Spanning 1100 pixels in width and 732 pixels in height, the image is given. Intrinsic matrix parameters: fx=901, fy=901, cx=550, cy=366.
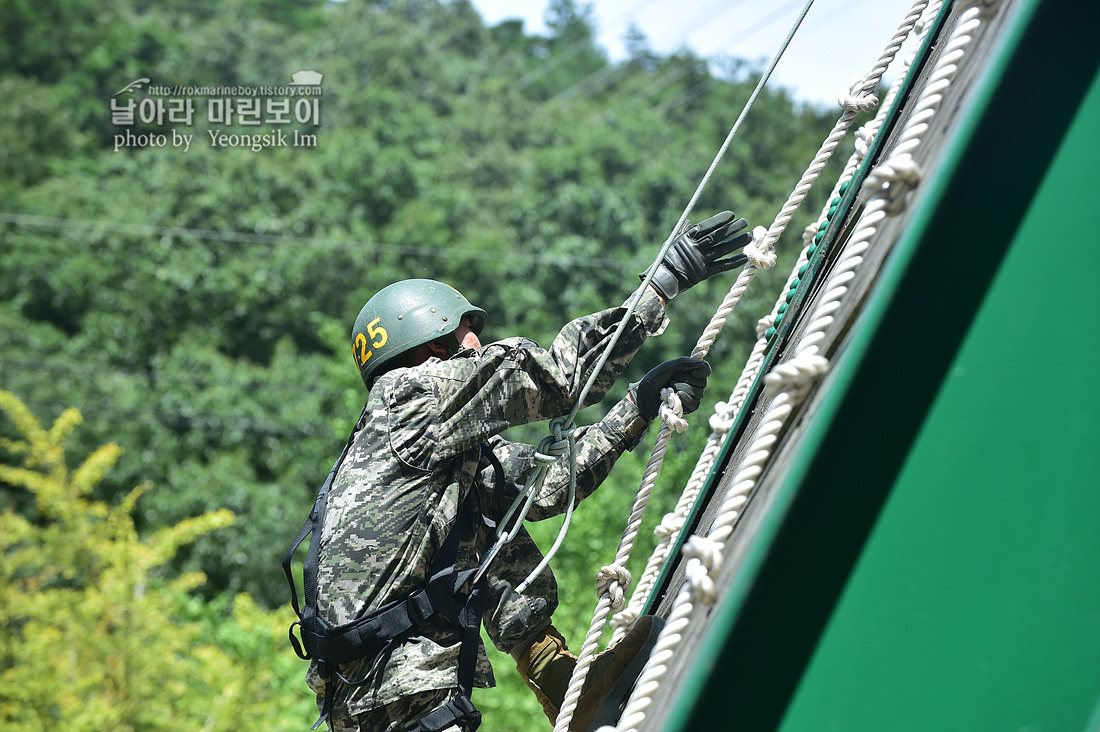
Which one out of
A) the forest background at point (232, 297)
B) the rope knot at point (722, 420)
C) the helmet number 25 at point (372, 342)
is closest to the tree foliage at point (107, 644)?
the forest background at point (232, 297)

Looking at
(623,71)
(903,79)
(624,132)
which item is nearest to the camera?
(903,79)

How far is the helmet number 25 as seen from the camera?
11.3ft

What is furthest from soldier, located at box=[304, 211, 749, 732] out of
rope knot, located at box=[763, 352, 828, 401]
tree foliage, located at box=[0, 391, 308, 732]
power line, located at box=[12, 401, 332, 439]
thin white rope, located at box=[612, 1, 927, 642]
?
power line, located at box=[12, 401, 332, 439]

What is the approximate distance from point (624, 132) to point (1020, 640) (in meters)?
29.4

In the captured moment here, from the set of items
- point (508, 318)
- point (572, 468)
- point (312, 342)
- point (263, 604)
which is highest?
point (572, 468)

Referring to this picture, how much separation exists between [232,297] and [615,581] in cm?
2023

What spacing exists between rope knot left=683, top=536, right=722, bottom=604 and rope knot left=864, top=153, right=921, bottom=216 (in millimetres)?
593

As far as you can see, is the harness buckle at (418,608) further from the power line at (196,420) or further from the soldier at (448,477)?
the power line at (196,420)

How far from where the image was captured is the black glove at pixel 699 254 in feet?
10.7

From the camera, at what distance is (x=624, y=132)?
96.4 ft

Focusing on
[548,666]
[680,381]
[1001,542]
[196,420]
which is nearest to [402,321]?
[680,381]

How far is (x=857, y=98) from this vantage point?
2910mm

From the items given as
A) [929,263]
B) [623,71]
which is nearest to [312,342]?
[929,263]

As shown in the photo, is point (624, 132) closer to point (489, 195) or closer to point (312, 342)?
point (489, 195)
